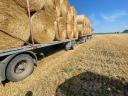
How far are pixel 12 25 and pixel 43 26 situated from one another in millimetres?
1698

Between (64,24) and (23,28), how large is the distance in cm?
410

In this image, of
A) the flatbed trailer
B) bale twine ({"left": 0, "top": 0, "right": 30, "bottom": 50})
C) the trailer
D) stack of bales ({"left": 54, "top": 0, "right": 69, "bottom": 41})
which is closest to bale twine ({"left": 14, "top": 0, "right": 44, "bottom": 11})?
bale twine ({"left": 0, "top": 0, "right": 30, "bottom": 50})

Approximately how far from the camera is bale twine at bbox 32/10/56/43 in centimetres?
571

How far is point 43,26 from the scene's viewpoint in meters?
6.15

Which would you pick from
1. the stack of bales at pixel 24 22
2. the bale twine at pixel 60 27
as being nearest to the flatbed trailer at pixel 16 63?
the stack of bales at pixel 24 22

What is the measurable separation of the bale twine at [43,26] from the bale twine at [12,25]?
0.53m

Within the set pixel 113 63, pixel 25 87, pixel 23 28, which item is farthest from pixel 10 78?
pixel 113 63

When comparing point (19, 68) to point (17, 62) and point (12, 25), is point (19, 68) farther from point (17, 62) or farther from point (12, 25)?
point (12, 25)

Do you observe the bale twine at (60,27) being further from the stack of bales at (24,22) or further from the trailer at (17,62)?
the trailer at (17,62)

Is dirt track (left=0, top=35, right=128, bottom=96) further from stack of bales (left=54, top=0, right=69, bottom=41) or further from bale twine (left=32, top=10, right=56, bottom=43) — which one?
stack of bales (left=54, top=0, right=69, bottom=41)

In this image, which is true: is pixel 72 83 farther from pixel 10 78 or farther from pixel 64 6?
pixel 64 6

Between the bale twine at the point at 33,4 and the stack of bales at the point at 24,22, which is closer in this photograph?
the stack of bales at the point at 24,22

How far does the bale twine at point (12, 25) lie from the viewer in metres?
4.37

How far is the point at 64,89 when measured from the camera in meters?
4.31
